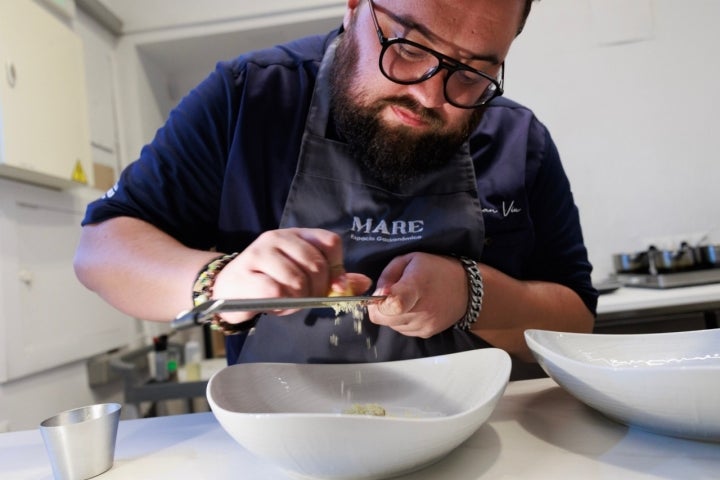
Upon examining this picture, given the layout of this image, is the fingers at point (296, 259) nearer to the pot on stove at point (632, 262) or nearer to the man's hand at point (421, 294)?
the man's hand at point (421, 294)

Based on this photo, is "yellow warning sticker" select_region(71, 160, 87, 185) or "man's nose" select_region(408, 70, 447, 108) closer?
"man's nose" select_region(408, 70, 447, 108)

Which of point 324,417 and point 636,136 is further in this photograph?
point 636,136

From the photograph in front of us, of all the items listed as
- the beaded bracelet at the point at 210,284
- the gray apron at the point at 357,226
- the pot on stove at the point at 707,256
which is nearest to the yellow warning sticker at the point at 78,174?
the gray apron at the point at 357,226

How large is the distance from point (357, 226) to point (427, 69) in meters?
0.26

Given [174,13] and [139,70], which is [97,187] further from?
[174,13]

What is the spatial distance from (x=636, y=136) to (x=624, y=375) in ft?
5.90

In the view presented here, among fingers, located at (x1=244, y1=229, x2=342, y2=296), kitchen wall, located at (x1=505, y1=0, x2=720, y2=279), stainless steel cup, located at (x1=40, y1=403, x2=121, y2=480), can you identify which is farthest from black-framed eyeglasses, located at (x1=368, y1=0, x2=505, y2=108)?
kitchen wall, located at (x1=505, y1=0, x2=720, y2=279)

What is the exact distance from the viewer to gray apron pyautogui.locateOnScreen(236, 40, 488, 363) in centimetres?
78

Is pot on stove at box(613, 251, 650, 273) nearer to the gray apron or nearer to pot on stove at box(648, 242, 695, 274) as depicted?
pot on stove at box(648, 242, 695, 274)

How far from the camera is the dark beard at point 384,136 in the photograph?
2.51ft

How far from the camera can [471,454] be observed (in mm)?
460

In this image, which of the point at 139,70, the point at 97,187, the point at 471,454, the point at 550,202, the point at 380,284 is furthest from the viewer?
the point at 139,70

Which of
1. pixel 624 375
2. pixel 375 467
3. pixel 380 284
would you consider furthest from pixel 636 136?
pixel 375 467

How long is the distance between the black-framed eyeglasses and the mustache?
0.11 feet
